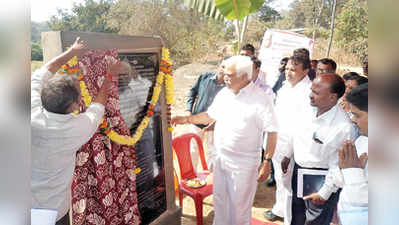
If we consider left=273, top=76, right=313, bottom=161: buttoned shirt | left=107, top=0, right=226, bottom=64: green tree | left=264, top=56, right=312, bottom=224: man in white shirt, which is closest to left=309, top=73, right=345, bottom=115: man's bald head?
left=273, top=76, right=313, bottom=161: buttoned shirt

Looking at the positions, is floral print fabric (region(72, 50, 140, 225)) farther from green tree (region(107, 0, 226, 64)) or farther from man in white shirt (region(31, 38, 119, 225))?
green tree (region(107, 0, 226, 64))

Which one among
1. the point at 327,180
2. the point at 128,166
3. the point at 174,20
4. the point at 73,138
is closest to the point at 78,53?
A: the point at 73,138

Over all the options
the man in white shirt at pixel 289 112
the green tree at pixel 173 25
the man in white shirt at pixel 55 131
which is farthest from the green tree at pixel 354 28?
the man in white shirt at pixel 55 131

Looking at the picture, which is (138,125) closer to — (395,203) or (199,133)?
(199,133)

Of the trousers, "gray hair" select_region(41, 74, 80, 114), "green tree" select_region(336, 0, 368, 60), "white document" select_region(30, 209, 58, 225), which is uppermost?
"green tree" select_region(336, 0, 368, 60)

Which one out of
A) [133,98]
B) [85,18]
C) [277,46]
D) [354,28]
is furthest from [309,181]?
[85,18]

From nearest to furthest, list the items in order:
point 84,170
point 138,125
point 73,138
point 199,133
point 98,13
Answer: point 73,138 < point 84,170 < point 138,125 < point 199,133 < point 98,13

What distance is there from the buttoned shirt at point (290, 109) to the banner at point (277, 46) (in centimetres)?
260

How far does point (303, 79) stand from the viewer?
10.6 ft

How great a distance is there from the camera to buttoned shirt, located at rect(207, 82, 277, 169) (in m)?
2.65

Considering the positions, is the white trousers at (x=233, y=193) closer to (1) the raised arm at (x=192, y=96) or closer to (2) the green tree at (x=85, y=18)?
(1) the raised arm at (x=192, y=96)

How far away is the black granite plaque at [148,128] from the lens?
2.48 metres

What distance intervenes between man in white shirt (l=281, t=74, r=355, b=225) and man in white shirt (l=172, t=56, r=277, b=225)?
295 mm

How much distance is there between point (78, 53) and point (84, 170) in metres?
0.82
